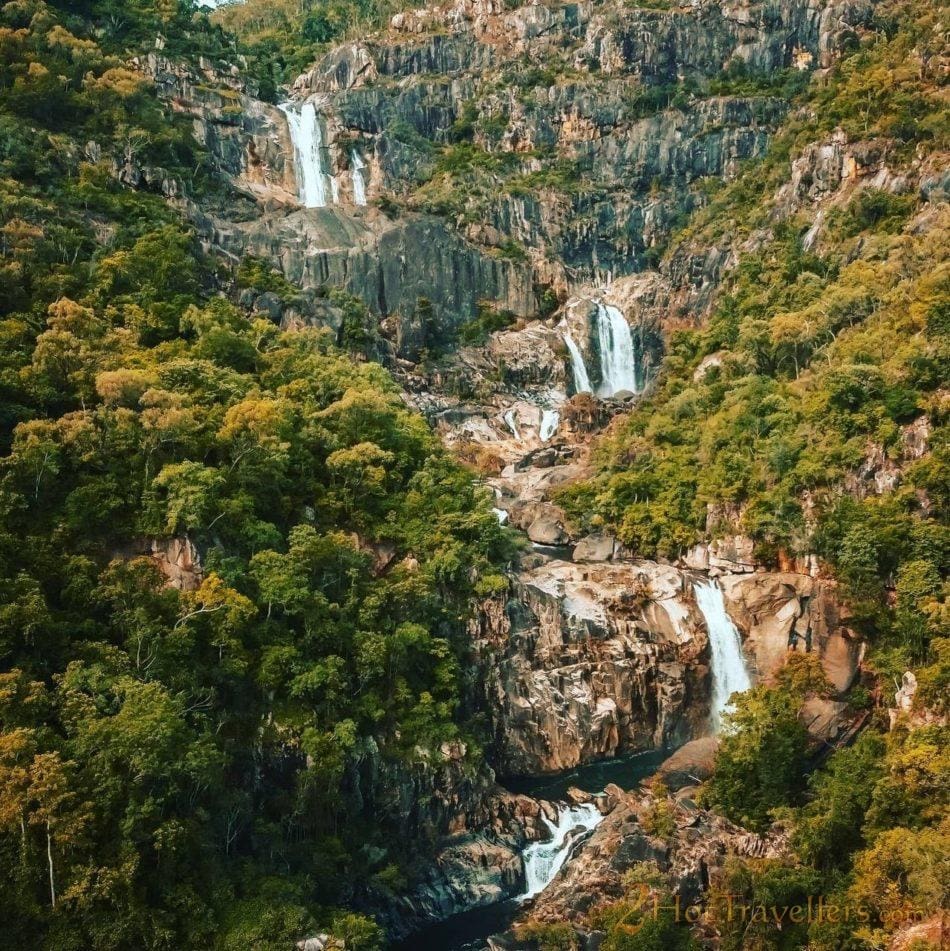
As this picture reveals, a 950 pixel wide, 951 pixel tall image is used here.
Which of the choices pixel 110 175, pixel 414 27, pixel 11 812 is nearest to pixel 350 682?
pixel 11 812

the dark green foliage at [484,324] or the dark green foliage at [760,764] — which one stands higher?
the dark green foliage at [484,324]

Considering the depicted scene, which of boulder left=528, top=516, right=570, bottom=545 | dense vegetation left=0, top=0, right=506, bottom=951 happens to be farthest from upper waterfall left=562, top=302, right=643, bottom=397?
dense vegetation left=0, top=0, right=506, bottom=951

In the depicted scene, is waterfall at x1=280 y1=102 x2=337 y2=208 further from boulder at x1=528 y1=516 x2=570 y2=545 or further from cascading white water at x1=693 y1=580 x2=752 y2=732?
cascading white water at x1=693 y1=580 x2=752 y2=732

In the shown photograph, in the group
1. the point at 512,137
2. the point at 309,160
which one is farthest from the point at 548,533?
the point at 512,137

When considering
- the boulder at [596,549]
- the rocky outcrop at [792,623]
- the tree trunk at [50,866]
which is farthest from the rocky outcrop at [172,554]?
the rocky outcrop at [792,623]

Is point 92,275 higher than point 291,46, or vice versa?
point 291,46

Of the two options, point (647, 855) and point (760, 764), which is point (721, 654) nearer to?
point (760, 764)

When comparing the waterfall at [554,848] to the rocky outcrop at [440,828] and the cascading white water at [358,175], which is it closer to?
the rocky outcrop at [440,828]

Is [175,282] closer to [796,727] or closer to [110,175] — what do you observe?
[110,175]
